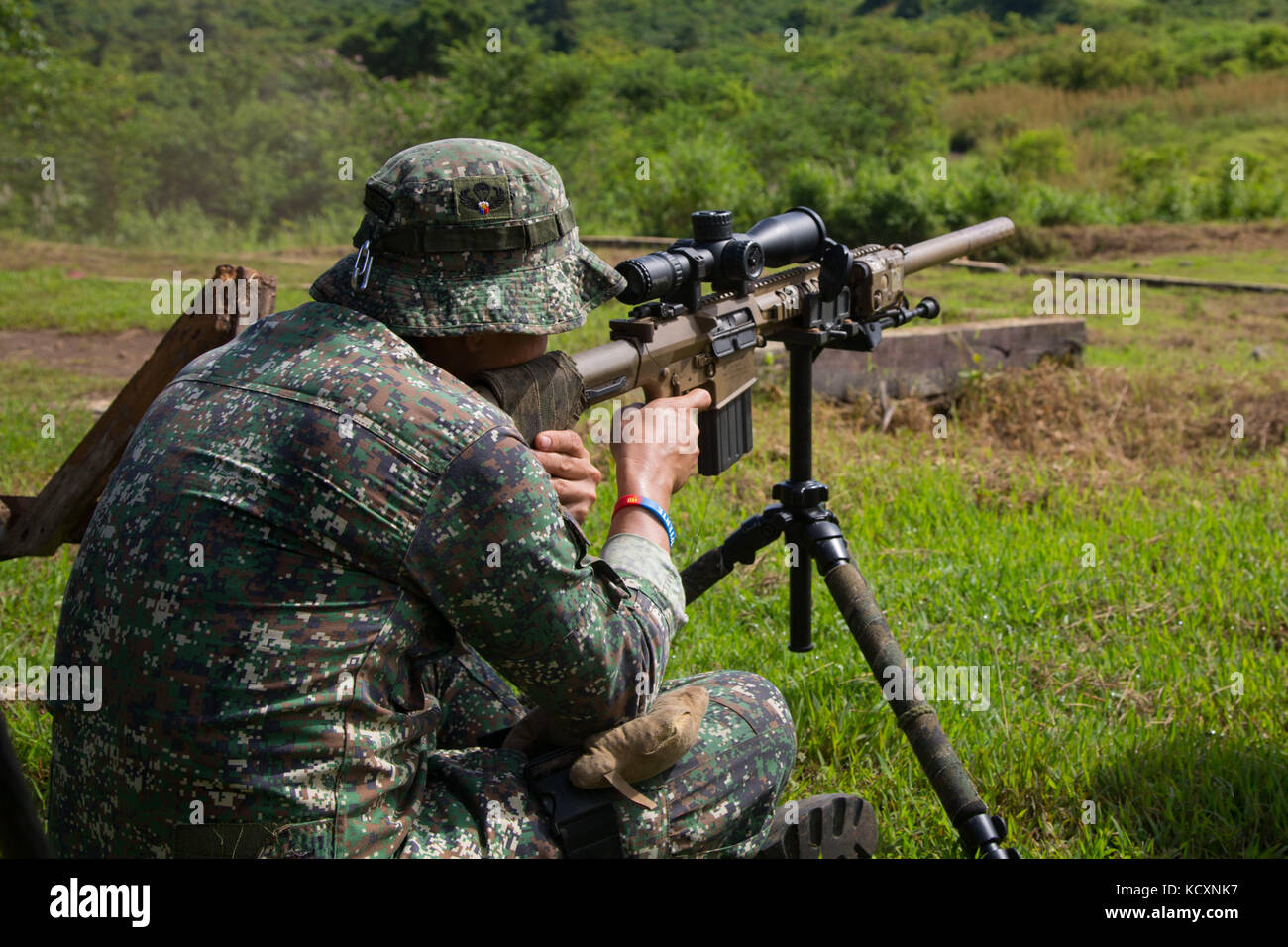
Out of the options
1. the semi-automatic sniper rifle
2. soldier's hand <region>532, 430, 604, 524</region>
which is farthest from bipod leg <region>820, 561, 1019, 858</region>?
soldier's hand <region>532, 430, 604, 524</region>

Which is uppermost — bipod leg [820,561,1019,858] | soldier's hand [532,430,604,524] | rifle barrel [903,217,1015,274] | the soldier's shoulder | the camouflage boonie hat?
rifle barrel [903,217,1015,274]

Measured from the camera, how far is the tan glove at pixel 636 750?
86.8 inches

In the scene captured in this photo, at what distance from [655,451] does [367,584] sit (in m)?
0.85

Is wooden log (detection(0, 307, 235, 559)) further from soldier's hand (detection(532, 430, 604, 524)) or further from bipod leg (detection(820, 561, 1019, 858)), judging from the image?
bipod leg (detection(820, 561, 1019, 858))

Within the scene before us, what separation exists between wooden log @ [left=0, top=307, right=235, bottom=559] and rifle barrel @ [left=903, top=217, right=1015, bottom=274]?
201 cm

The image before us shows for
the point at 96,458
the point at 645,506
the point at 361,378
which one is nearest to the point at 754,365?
the point at 645,506

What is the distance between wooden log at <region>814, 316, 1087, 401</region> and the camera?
22.3 feet

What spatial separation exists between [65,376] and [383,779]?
262 inches

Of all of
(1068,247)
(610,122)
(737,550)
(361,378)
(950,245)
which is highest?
(610,122)

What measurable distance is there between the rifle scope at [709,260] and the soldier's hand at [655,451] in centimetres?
27

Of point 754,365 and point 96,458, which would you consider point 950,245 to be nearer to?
point 754,365

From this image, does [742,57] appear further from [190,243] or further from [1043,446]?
[1043,446]

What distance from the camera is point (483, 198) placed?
2102 mm
